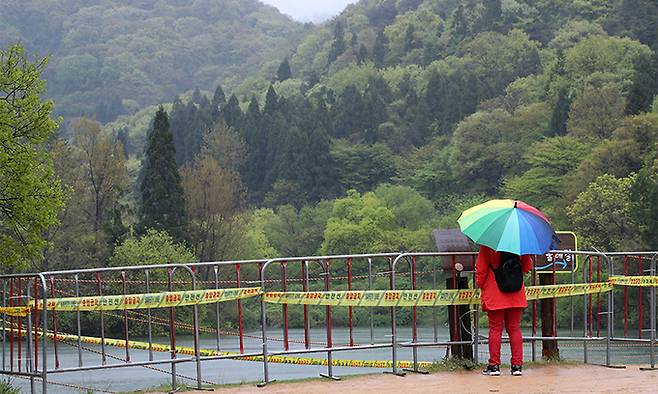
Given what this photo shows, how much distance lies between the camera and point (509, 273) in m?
12.5

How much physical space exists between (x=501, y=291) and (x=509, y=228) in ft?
2.43

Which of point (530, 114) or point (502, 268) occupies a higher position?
point (530, 114)

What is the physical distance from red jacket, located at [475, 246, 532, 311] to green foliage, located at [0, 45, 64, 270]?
500 inches

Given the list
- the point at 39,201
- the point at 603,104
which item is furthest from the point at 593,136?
the point at 39,201

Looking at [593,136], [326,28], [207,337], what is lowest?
[207,337]

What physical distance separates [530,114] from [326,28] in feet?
276

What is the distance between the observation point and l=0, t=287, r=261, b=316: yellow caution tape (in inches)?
486

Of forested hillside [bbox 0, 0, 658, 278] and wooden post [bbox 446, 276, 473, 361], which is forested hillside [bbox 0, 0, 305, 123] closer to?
forested hillside [bbox 0, 0, 658, 278]

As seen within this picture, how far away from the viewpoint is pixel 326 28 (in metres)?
170

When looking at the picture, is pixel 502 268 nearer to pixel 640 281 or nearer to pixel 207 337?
pixel 640 281

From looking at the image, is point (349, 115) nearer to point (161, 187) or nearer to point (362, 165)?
point (362, 165)

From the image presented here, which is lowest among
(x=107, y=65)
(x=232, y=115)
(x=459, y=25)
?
(x=232, y=115)

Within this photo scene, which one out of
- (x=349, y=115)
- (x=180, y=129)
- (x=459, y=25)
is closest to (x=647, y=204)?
(x=349, y=115)

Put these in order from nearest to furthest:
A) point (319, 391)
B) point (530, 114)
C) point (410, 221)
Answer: point (319, 391) < point (410, 221) < point (530, 114)
